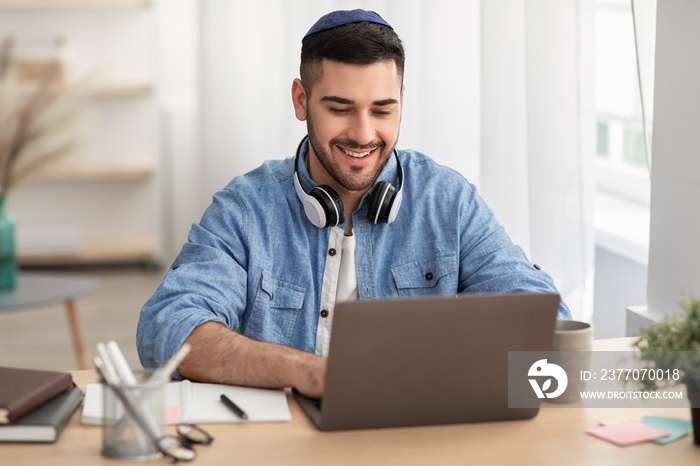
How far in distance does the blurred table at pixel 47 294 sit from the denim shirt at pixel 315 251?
133 centimetres

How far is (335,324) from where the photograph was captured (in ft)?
3.59

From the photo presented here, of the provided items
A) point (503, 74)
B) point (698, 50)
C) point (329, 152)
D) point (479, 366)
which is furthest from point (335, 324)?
point (503, 74)

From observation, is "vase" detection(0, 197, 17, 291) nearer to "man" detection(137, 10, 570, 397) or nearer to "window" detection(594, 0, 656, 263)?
"man" detection(137, 10, 570, 397)

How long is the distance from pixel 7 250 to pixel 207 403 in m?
1.98

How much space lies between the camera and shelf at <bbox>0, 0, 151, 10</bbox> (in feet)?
15.5

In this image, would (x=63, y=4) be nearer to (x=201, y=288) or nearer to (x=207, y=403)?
(x=201, y=288)

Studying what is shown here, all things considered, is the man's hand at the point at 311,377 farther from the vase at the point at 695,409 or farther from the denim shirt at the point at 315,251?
the vase at the point at 695,409

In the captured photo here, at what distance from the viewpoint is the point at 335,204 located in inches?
67.8

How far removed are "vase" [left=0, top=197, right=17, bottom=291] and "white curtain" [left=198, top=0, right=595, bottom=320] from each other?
28.0 inches

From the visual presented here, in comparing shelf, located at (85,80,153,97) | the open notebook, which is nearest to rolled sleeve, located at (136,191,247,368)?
the open notebook

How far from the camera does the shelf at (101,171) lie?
489 cm

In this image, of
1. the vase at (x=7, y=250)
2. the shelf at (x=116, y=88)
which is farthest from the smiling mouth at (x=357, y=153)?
the shelf at (x=116, y=88)

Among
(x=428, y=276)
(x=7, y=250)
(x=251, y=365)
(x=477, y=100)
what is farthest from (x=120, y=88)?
(x=251, y=365)

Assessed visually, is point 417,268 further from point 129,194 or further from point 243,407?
point 129,194
